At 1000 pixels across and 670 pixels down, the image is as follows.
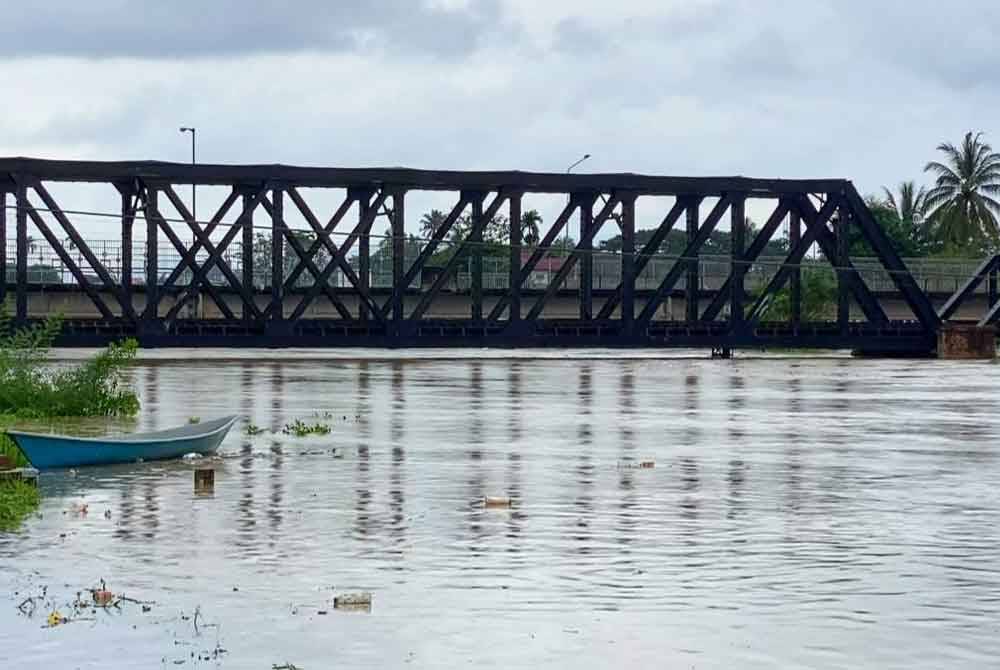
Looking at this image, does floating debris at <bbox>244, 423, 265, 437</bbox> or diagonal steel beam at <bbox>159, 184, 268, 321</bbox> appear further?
diagonal steel beam at <bbox>159, 184, 268, 321</bbox>

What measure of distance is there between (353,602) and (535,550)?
327 cm

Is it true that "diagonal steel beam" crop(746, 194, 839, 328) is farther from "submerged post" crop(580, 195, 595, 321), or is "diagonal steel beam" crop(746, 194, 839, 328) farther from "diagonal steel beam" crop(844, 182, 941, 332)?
"submerged post" crop(580, 195, 595, 321)

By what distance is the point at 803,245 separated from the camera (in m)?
84.0

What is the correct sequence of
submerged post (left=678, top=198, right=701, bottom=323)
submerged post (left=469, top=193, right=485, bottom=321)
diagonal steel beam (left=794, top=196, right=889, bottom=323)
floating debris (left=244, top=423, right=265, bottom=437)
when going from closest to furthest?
floating debris (left=244, top=423, right=265, bottom=437) → submerged post (left=469, top=193, right=485, bottom=321) → submerged post (left=678, top=198, right=701, bottom=323) → diagonal steel beam (left=794, top=196, right=889, bottom=323)

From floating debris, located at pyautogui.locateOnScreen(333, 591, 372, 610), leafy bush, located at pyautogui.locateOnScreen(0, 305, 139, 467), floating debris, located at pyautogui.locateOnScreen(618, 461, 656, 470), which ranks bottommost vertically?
floating debris, located at pyautogui.locateOnScreen(333, 591, 372, 610)

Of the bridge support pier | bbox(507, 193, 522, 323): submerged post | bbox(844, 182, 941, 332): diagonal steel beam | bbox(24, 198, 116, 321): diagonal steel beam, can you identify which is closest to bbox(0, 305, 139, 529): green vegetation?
bbox(24, 198, 116, 321): diagonal steel beam

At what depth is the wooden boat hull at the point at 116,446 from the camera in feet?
73.9

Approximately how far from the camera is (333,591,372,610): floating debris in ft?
44.3

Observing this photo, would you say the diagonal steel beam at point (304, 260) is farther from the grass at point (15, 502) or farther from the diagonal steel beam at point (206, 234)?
the grass at point (15, 502)

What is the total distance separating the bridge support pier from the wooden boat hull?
6274 centimetres

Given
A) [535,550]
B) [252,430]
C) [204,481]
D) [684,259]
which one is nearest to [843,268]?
[684,259]

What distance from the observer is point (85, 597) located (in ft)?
45.4

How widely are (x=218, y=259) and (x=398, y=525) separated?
188ft

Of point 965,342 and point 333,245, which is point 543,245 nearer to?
point 333,245
